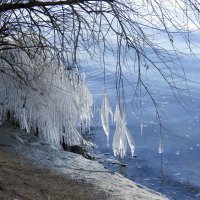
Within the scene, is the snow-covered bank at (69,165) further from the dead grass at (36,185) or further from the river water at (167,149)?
the river water at (167,149)

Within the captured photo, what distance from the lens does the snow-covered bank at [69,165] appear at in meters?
6.35

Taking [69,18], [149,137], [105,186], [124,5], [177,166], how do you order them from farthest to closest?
[149,137]
[177,166]
[105,186]
[69,18]
[124,5]

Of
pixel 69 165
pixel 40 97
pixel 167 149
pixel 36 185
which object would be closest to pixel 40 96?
pixel 40 97

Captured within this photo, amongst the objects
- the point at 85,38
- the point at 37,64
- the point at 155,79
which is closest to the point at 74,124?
the point at 37,64

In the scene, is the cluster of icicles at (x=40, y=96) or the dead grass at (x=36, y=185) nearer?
the dead grass at (x=36, y=185)

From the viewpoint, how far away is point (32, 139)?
8.13 metres

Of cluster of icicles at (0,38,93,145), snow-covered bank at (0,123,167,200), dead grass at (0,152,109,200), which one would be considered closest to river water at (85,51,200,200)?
cluster of icicles at (0,38,93,145)

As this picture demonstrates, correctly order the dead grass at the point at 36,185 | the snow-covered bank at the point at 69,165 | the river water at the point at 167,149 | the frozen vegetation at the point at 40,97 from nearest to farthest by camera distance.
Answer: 1. the dead grass at the point at 36,185
2. the snow-covered bank at the point at 69,165
3. the frozen vegetation at the point at 40,97
4. the river water at the point at 167,149

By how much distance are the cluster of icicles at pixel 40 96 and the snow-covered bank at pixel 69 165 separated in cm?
32

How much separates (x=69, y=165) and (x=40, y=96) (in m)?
1.53

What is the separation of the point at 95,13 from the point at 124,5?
25 centimetres

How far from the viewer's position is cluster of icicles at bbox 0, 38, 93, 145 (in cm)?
792

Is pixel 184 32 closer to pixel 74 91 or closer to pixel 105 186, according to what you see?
pixel 105 186

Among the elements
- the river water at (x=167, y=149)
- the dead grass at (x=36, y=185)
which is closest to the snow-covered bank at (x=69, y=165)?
the dead grass at (x=36, y=185)
